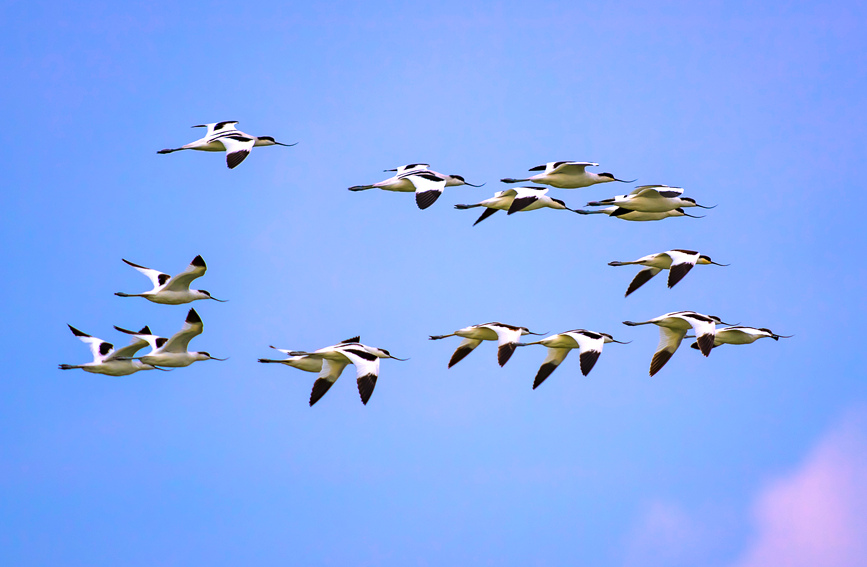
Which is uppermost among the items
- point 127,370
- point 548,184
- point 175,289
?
point 548,184

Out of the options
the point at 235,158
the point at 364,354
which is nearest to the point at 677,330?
the point at 364,354

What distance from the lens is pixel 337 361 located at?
26594 millimetres

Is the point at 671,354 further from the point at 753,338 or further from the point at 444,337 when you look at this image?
the point at 444,337

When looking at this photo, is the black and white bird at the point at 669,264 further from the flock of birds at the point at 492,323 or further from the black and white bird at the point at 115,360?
the black and white bird at the point at 115,360

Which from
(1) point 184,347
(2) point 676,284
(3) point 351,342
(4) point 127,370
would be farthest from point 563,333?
(4) point 127,370

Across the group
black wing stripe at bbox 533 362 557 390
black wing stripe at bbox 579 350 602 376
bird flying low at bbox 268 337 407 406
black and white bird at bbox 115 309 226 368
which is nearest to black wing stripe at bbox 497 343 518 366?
black wing stripe at bbox 533 362 557 390

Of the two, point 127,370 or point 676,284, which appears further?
point 127,370

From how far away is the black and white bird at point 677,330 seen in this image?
85.3 feet

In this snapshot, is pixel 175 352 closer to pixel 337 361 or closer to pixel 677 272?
pixel 337 361

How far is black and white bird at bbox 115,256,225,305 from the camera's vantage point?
26.8 metres

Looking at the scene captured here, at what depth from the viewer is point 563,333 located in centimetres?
2683

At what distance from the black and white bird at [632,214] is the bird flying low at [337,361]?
244 inches

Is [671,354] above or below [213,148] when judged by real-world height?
below

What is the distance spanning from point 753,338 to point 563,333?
5087mm
